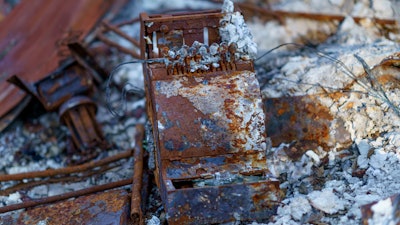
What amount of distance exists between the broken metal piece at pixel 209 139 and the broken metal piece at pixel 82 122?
130cm

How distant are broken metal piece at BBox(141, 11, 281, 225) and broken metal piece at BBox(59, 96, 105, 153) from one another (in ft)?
4.28

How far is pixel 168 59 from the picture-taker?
3338 mm

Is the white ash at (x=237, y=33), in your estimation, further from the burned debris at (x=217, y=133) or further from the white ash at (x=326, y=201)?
the white ash at (x=326, y=201)

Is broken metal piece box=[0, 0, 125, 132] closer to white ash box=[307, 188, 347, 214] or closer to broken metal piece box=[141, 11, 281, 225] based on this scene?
broken metal piece box=[141, 11, 281, 225]

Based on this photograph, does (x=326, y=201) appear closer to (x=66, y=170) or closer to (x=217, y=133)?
(x=217, y=133)

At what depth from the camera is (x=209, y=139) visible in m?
3.20

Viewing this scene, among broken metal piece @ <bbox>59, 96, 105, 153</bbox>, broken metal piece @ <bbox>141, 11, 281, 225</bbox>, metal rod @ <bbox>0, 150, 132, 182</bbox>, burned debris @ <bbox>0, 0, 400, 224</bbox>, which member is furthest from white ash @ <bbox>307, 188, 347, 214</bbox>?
broken metal piece @ <bbox>59, 96, 105, 153</bbox>

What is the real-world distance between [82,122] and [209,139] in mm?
1745

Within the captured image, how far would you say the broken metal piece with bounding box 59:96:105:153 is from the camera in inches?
179

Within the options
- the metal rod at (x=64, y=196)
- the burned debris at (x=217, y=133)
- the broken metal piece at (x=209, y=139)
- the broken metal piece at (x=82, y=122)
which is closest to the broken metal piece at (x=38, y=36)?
the burned debris at (x=217, y=133)

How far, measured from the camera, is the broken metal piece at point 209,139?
2.97 m

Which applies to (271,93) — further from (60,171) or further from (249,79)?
(60,171)

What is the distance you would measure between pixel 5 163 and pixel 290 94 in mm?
2445

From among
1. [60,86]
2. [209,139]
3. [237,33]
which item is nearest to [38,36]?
[60,86]
